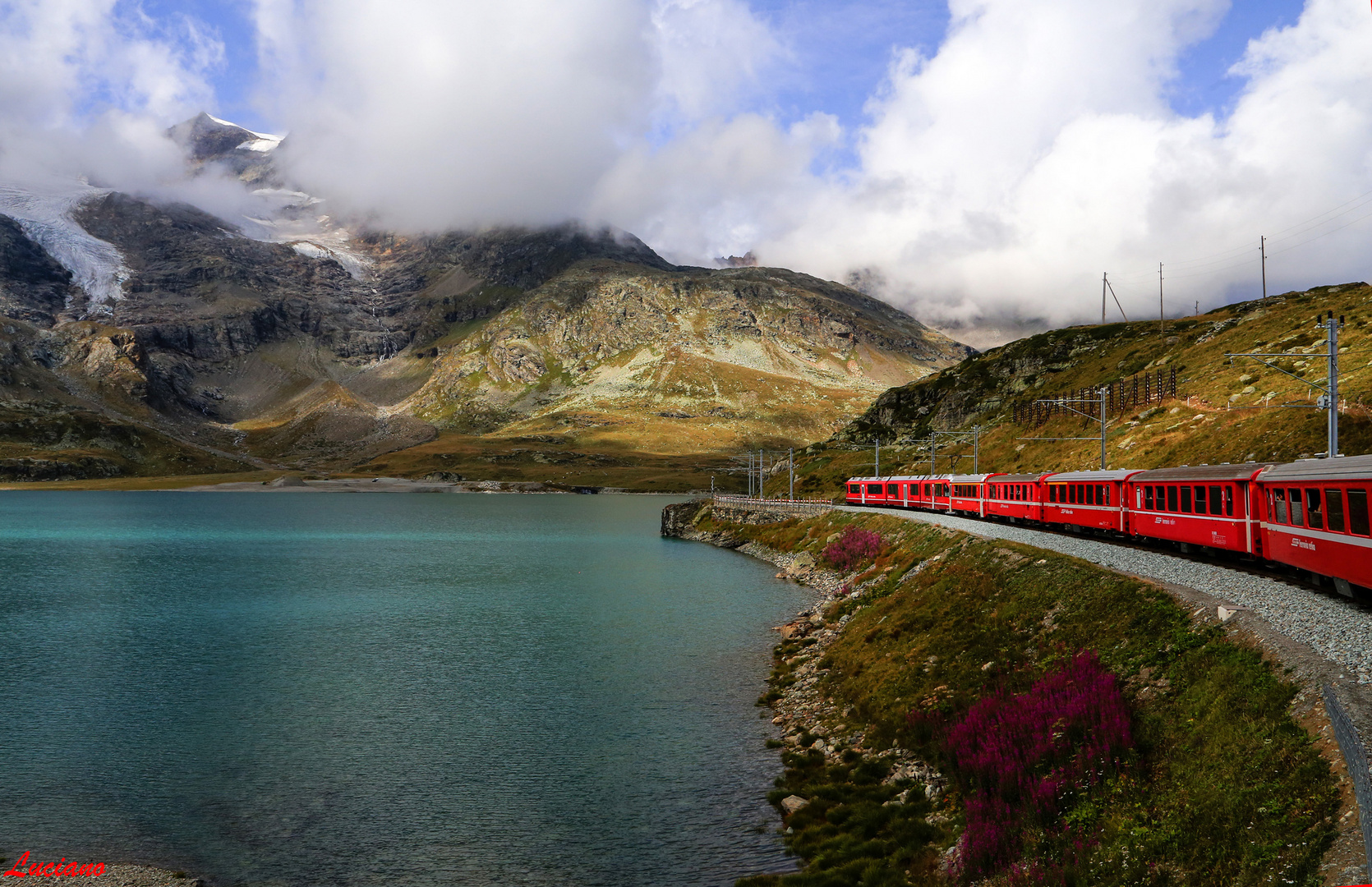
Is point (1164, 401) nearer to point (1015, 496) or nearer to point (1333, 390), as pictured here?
point (1015, 496)

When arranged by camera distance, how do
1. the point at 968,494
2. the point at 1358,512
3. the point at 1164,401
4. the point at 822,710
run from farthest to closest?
1. the point at 1164,401
2. the point at 968,494
3. the point at 822,710
4. the point at 1358,512

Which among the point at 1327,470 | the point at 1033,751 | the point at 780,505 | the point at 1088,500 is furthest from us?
the point at 780,505

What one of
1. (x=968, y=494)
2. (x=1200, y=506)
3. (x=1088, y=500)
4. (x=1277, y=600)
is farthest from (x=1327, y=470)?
(x=968, y=494)

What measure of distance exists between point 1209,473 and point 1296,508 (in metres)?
9.39

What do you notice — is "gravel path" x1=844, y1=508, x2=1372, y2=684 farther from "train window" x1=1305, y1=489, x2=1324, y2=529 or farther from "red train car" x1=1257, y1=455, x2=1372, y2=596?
"train window" x1=1305, y1=489, x2=1324, y2=529

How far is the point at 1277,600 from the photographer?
26.5m

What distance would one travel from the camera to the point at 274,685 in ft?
141

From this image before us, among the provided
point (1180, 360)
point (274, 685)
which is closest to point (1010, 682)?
point (274, 685)

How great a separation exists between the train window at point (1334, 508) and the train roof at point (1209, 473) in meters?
8.40

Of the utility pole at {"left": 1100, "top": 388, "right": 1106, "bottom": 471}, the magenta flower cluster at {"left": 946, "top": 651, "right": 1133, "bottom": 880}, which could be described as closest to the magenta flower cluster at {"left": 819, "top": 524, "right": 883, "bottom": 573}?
the utility pole at {"left": 1100, "top": 388, "right": 1106, "bottom": 471}

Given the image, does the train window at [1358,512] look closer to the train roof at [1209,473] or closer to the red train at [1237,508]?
the red train at [1237,508]

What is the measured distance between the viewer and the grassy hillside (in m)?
76.4

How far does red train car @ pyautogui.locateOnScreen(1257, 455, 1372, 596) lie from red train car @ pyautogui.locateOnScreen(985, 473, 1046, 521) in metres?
33.2

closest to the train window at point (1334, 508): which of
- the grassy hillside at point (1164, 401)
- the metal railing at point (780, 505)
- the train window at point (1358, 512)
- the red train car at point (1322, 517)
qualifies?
the red train car at point (1322, 517)
